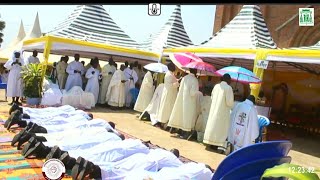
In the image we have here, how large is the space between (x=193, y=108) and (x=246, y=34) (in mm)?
4394

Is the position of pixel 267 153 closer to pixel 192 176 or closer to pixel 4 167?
pixel 192 176

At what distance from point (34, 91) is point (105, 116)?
2176 millimetres

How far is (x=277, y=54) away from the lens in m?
7.73

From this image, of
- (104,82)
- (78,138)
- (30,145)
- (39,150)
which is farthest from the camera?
(104,82)

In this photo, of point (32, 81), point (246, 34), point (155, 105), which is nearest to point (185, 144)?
point (155, 105)

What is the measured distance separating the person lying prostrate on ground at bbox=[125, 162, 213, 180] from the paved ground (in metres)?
1.80

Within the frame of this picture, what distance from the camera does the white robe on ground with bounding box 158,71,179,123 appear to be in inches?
336

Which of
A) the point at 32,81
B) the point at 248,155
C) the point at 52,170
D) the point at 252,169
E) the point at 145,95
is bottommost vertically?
the point at 145,95

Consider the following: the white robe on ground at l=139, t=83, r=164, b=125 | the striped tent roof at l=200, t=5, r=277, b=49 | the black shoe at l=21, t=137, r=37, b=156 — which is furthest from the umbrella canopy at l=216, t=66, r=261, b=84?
the black shoe at l=21, t=137, r=37, b=156

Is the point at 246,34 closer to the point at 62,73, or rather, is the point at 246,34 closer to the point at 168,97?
the point at 168,97

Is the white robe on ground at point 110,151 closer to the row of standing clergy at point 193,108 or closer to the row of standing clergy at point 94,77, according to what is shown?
the row of standing clergy at point 193,108

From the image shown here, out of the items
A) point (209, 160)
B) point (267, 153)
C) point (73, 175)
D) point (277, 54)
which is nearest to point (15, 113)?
point (73, 175)

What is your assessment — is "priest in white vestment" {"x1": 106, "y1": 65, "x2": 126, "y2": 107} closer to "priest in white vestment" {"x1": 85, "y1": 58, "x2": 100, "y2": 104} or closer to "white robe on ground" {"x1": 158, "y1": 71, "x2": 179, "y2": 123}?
"priest in white vestment" {"x1": 85, "y1": 58, "x2": 100, "y2": 104}

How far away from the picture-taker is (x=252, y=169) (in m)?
3.19
